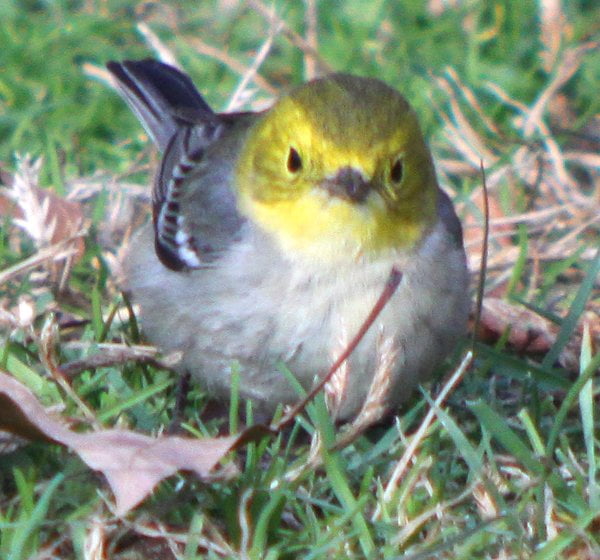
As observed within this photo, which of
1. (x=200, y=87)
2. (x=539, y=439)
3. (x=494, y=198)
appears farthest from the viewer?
(x=200, y=87)

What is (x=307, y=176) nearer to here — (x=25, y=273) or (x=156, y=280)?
(x=156, y=280)

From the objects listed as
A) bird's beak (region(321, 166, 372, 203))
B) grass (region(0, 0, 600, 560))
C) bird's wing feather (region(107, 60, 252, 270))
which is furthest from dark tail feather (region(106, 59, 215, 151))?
bird's beak (region(321, 166, 372, 203))

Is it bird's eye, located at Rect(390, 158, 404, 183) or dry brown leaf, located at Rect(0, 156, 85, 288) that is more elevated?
bird's eye, located at Rect(390, 158, 404, 183)

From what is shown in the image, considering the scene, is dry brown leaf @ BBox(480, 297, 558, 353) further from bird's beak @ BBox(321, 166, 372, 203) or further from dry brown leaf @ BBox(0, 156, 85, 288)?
dry brown leaf @ BBox(0, 156, 85, 288)

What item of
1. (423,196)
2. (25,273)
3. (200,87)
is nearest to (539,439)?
(423,196)

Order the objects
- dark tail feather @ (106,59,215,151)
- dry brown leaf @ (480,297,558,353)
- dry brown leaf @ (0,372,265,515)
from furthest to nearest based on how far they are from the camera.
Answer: dark tail feather @ (106,59,215,151) → dry brown leaf @ (480,297,558,353) → dry brown leaf @ (0,372,265,515)

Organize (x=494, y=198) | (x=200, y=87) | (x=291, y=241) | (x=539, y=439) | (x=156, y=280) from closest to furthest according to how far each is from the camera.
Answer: (x=539, y=439) → (x=291, y=241) → (x=156, y=280) → (x=494, y=198) → (x=200, y=87)
